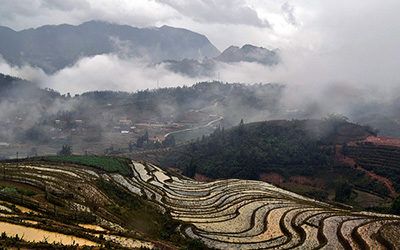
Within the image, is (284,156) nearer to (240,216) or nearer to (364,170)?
(364,170)

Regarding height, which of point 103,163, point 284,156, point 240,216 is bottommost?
point 284,156

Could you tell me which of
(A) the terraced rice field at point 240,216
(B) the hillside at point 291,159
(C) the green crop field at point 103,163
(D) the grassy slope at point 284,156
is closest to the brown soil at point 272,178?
(B) the hillside at point 291,159

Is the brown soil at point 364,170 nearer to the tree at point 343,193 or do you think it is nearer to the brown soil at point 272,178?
the tree at point 343,193

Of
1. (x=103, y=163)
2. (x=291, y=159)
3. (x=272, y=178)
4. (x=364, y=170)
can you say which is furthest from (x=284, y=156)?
(x=103, y=163)

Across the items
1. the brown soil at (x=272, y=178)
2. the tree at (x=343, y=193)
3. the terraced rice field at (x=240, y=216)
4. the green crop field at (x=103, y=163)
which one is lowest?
the brown soil at (x=272, y=178)

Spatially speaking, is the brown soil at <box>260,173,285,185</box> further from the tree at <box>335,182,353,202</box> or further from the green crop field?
the green crop field

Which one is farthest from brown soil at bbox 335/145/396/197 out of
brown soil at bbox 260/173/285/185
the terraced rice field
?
the terraced rice field

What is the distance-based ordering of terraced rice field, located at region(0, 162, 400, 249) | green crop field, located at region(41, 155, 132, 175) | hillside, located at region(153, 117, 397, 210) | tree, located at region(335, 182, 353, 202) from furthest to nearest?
hillside, located at region(153, 117, 397, 210), tree, located at region(335, 182, 353, 202), green crop field, located at region(41, 155, 132, 175), terraced rice field, located at region(0, 162, 400, 249)

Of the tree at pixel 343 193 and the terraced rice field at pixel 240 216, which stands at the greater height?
the terraced rice field at pixel 240 216

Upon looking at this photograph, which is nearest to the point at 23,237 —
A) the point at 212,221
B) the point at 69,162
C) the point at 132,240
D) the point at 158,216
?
the point at 132,240
